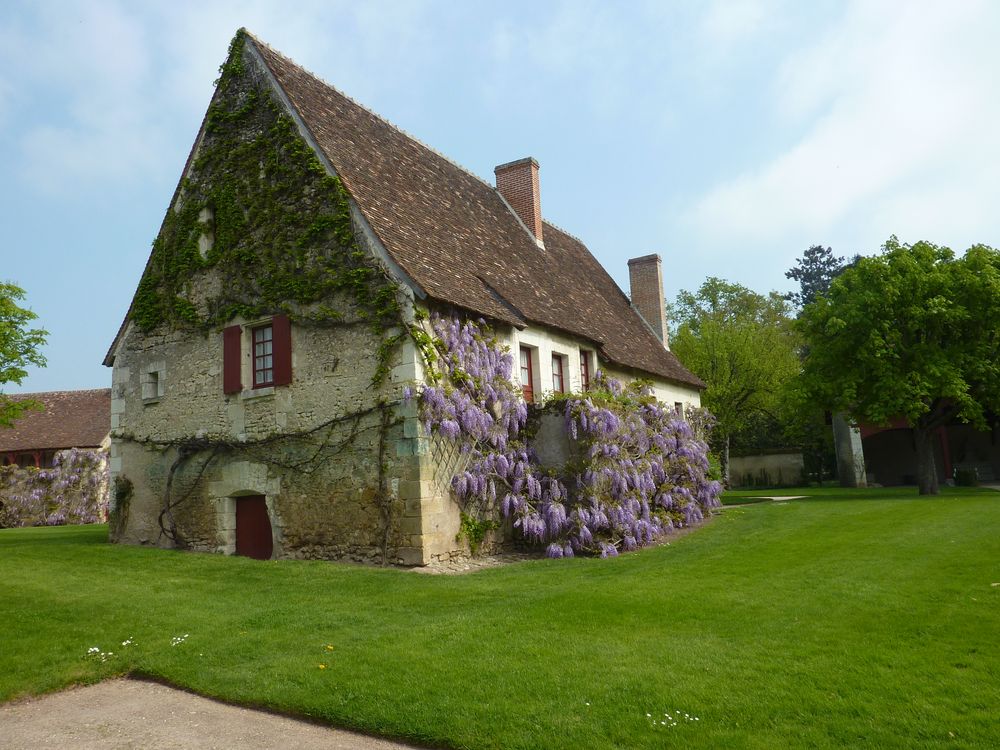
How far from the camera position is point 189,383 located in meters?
14.0

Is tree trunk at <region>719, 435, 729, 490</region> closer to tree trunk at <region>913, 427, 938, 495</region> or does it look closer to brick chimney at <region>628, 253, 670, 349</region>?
brick chimney at <region>628, 253, 670, 349</region>

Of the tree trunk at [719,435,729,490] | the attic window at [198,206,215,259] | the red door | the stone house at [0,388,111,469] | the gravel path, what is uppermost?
the attic window at [198,206,215,259]

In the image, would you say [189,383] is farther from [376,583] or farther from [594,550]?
[594,550]

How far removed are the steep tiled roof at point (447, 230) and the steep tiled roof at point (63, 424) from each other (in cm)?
2320

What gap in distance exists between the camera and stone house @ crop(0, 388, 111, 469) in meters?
33.9

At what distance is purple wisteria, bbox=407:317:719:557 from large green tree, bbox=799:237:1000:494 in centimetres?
916

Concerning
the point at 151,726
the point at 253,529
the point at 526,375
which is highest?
the point at 526,375

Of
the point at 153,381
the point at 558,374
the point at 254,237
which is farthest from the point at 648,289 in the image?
the point at 153,381

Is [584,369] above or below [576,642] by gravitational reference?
→ above

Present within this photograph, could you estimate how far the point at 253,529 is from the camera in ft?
43.3

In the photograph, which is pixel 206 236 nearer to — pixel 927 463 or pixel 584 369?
pixel 584 369

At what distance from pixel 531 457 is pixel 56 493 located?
881 inches

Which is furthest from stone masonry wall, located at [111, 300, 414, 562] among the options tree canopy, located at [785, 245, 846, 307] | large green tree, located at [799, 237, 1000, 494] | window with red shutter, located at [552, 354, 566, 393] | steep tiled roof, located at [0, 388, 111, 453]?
tree canopy, located at [785, 245, 846, 307]

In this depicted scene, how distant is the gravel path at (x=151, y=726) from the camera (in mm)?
5082
